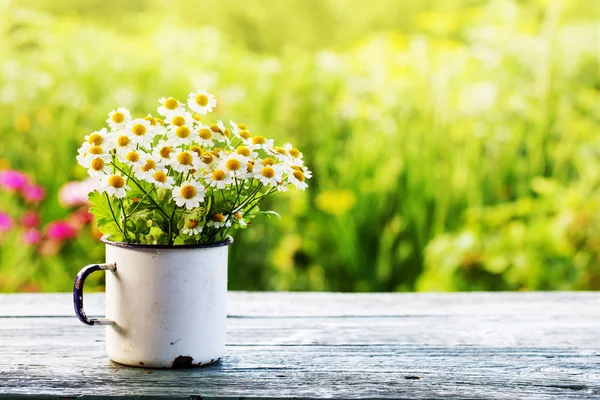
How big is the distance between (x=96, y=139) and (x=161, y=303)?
0.21m

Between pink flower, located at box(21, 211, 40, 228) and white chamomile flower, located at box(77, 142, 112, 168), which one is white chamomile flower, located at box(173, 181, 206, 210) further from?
pink flower, located at box(21, 211, 40, 228)

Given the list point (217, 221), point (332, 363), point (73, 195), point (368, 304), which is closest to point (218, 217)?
point (217, 221)

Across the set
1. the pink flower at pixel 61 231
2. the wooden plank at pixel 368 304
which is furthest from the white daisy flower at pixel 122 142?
the pink flower at pixel 61 231

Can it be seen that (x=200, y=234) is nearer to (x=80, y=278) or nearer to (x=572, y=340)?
(x=80, y=278)

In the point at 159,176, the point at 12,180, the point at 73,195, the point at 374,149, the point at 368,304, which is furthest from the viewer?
the point at 374,149

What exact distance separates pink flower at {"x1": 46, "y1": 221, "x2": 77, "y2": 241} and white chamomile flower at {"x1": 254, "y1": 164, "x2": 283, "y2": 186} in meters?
1.84

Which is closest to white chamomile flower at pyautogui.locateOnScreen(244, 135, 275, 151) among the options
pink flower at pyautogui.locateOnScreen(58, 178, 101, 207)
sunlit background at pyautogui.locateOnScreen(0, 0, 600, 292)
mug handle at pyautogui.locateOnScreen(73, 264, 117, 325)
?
mug handle at pyautogui.locateOnScreen(73, 264, 117, 325)

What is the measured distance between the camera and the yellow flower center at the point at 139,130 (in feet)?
3.24

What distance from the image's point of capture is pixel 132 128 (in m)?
0.99

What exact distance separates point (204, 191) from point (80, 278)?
Result: 0.19 metres

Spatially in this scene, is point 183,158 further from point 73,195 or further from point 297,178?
point 73,195

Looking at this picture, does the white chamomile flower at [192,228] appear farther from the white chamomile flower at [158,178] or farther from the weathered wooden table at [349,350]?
the weathered wooden table at [349,350]

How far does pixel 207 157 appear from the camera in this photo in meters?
0.99

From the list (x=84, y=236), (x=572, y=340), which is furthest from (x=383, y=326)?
(x=84, y=236)
